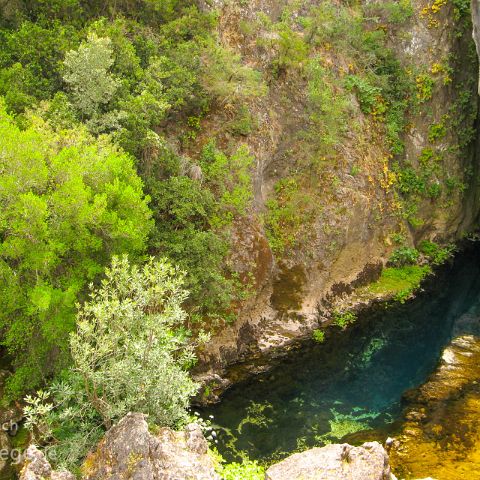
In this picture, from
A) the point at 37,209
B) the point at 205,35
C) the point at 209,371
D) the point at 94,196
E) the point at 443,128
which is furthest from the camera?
the point at 443,128

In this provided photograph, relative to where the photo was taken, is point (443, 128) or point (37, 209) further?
point (443, 128)

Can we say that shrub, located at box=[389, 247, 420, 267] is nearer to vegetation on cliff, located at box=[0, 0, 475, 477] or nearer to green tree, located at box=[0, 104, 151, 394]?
vegetation on cliff, located at box=[0, 0, 475, 477]

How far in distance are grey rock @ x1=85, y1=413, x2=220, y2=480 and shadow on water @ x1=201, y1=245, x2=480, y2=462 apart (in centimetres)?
604

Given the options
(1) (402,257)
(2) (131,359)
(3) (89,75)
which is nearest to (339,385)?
(1) (402,257)

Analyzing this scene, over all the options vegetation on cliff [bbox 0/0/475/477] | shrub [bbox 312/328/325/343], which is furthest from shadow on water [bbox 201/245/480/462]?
Result: vegetation on cliff [bbox 0/0/475/477]

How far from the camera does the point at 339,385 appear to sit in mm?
23469

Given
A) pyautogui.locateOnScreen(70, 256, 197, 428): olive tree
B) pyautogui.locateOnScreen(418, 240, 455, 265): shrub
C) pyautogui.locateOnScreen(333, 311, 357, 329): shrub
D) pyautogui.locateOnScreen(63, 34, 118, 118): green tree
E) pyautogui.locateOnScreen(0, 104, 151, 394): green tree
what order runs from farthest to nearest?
pyautogui.locateOnScreen(418, 240, 455, 265): shrub → pyautogui.locateOnScreen(333, 311, 357, 329): shrub → pyautogui.locateOnScreen(63, 34, 118, 118): green tree → pyautogui.locateOnScreen(0, 104, 151, 394): green tree → pyautogui.locateOnScreen(70, 256, 197, 428): olive tree

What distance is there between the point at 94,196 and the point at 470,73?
30.4 m

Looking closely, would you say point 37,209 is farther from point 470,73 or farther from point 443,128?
point 470,73

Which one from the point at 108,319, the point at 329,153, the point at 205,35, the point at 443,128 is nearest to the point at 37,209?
the point at 108,319

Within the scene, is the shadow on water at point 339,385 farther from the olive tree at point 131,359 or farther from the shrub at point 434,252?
the olive tree at point 131,359

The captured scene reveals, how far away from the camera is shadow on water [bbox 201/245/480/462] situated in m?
19.9

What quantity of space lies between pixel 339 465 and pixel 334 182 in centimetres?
1936

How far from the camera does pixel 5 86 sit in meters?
19.5
